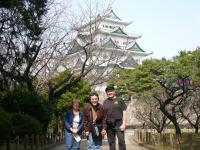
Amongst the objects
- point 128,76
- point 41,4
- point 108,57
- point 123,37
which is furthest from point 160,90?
point 123,37

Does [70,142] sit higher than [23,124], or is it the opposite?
[23,124]

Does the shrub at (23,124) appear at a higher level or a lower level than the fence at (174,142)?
higher

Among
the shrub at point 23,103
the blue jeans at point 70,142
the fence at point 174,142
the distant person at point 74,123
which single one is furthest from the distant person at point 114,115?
the shrub at point 23,103

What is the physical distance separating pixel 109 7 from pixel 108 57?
427 cm

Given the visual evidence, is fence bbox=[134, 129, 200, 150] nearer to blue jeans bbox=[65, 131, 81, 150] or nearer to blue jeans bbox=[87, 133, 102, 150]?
blue jeans bbox=[65, 131, 81, 150]

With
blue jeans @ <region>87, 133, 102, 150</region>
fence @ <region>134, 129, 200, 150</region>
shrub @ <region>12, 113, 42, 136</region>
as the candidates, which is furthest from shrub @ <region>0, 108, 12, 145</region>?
fence @ <region>134, 129, 200, 150</region>

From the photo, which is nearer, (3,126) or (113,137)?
(113,137)

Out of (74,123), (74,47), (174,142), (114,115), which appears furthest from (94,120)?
(74,47)

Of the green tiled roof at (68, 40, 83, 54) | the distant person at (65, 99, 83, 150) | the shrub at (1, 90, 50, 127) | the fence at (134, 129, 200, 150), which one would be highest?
the green tiled roof at (68, 40, 83, 54)

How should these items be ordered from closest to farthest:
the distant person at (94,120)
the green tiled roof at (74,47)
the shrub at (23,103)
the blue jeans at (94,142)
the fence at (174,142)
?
1. the distant person at (94,120)
2. the blue jeans at (94,142)
3. the fence at (174,142)
4. the shrub at (23,103)
5. the green tiled roof at (74,47)

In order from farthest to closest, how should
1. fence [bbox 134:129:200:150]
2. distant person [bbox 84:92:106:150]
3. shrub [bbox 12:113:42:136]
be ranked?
1. shrub [bbox 12:113:42:136]
2. fence [bbox 134:129:200:150]
3. distant person [bbox 84:92:106:150]

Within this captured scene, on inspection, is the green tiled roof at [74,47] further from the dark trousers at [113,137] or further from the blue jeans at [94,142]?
the dark trousers at [113,137]

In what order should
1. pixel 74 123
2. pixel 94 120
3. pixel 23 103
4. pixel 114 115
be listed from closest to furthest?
pixel 114 115 < pixel 94 120 < pixel 74 123 < pixel 23 103

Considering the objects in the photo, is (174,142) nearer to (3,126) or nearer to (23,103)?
(3,126)
